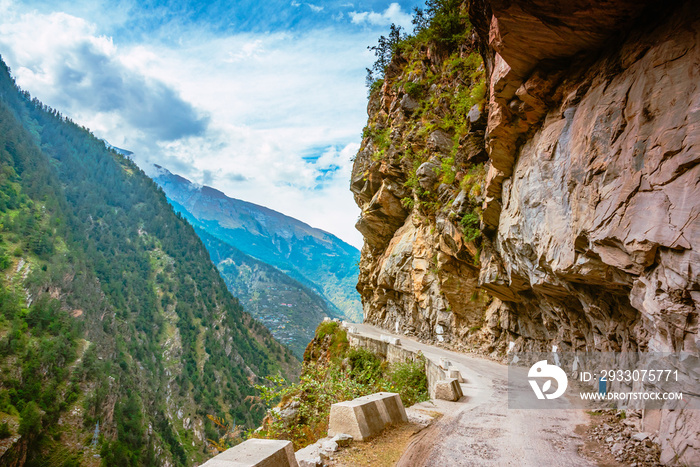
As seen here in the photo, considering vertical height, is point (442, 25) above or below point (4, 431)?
above

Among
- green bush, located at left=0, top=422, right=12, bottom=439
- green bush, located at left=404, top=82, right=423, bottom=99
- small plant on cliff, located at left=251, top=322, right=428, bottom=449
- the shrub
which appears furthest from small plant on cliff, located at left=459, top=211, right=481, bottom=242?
green bush, located at left=0, top=422, right=12, bottom=439

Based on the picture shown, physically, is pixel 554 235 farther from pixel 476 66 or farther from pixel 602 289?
pixel 476 66

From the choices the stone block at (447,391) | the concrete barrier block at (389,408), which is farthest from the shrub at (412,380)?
the concrete barrier block at (389,408)

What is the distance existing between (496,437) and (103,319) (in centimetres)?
12554

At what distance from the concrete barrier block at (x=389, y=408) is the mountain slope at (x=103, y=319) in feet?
134

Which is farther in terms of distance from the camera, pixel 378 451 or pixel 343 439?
pixel 343 439

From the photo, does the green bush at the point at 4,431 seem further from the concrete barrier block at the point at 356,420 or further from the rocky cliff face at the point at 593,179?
the concrete barrier block at the point at 356,420

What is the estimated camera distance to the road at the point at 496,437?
194 inches

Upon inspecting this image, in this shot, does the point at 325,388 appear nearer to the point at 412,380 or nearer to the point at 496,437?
the point at 496,437

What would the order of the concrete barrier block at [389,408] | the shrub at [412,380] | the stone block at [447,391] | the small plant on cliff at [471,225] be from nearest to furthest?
the concrete barrier block at [389,408], the stone block at [447,391], the shrub at [412,380], the small plant on cliff at [471,225]

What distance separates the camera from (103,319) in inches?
4112

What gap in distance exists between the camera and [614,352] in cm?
903
